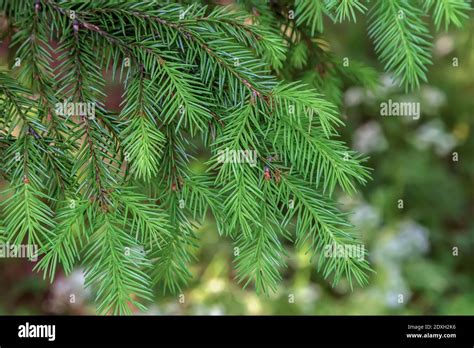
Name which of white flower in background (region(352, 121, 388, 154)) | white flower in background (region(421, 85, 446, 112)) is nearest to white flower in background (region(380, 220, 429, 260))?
white flower in background (region(352, 121, 388, 154))

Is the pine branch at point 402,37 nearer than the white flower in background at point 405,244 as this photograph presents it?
Yes

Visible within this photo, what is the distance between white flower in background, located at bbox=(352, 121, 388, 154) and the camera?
2.30 m

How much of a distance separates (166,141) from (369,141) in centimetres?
163


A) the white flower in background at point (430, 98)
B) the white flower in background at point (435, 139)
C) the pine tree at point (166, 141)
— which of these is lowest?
the pine tree at point (166, 141)

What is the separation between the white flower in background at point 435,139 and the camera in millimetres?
2316

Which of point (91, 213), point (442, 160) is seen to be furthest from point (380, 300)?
point (91, 213)

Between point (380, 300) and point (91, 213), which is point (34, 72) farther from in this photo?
point (380, 300)

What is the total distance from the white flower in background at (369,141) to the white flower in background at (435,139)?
15 centimetres

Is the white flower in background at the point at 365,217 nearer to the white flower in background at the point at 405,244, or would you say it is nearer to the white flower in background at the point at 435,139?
the white flower in background at the point at 405,244

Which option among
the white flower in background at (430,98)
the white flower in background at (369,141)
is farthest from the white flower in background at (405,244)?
the white flower in background at (430,98)

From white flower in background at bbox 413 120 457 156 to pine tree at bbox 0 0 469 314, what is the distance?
4.99 ft

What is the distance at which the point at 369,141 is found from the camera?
2301mm

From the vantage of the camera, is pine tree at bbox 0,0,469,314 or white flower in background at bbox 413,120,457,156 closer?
pine tree at bbox 0,0,469,314

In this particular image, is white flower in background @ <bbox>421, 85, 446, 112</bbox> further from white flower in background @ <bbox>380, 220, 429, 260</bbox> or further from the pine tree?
the pine tree
